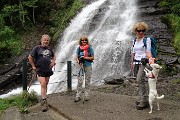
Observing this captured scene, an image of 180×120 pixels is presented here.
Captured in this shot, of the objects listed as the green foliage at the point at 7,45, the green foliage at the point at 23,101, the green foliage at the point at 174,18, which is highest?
the green foliage at the point at 174,18

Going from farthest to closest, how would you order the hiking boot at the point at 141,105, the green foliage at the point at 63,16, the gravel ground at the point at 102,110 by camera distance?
the green foliage at the point at 63,16 → the hiking boot at the point at 141,105 → the gravel ground at the point at 102,110

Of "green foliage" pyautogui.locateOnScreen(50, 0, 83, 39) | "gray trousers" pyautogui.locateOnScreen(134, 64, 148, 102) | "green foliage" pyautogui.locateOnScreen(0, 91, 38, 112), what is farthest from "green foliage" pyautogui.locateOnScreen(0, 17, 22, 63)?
"gray trousers" pyautogui.locateOnScreen(134, 64, 148, 102)

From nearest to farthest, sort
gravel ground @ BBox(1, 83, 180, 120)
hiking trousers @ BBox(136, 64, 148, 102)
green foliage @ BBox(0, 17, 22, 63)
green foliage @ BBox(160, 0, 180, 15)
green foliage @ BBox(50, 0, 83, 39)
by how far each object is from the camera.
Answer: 1. gravel ground @ BBox(1, 83, 180, 120)
2. hiking trousers @ BBox(136, 64, 148, 102)
3. green foliage @ BBox(160, 0, 180, 15)
4. green foliage @ BBox(0, 17, 22, 63)
5. green foliage @ BBox(50, 0, 83, 39)

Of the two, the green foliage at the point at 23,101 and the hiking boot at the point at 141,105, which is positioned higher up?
the hiking boot at the point at 141,105

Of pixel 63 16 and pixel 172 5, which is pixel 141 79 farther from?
pixel 63 16

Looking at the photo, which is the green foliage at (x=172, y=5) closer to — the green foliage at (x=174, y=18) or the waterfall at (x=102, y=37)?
the green foliage at (x=174, y=18)

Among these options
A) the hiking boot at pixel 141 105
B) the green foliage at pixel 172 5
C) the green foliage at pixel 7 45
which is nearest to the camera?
the hiking boot at pixel 141 105

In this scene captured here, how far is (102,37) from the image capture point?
19.8 meters

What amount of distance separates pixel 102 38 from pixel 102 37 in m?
0.16

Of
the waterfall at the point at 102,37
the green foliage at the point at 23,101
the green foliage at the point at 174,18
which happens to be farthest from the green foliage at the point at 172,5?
the green foliage at the point at 23,101

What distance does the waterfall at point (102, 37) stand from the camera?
16906mm

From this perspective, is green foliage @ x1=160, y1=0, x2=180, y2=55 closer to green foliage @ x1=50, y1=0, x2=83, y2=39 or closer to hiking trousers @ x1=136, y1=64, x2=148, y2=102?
green foliage @ x1=50, y1=0, x2=83, y2=39

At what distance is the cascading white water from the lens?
1683 cm

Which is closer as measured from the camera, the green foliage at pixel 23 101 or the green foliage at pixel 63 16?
the green foliage at pixel 23 101
